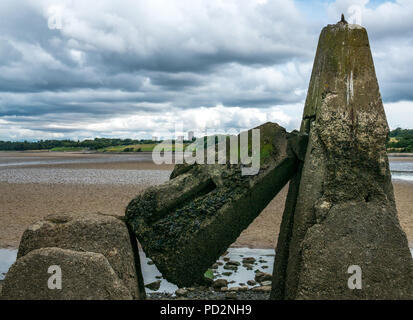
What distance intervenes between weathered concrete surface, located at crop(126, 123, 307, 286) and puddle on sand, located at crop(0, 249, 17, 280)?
444cm

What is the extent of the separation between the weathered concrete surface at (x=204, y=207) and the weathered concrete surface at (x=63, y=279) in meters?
1.50

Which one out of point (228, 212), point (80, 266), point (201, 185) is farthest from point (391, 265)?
point (80, 266)

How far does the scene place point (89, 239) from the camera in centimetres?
625

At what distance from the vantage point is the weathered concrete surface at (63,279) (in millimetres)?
5293

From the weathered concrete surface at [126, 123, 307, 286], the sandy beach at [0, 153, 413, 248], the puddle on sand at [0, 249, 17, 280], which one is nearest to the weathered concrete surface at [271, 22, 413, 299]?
the weathered concrete surface at [126, 123, 307, 286]

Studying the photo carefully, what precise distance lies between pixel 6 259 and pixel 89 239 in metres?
5.68

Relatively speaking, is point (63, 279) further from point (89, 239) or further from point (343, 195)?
point (343, 195)

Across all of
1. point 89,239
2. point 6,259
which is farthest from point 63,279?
point 6,259

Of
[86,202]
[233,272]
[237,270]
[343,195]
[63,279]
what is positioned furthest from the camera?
[86,202]

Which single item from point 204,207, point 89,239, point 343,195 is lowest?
point 89,239

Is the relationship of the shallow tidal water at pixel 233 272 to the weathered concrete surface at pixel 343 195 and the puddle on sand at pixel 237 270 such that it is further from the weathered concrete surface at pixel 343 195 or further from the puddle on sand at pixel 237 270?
the weathered concrete surface at pixel 343 195

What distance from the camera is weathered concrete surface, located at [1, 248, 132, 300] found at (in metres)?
5.29

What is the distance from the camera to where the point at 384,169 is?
252 inches
